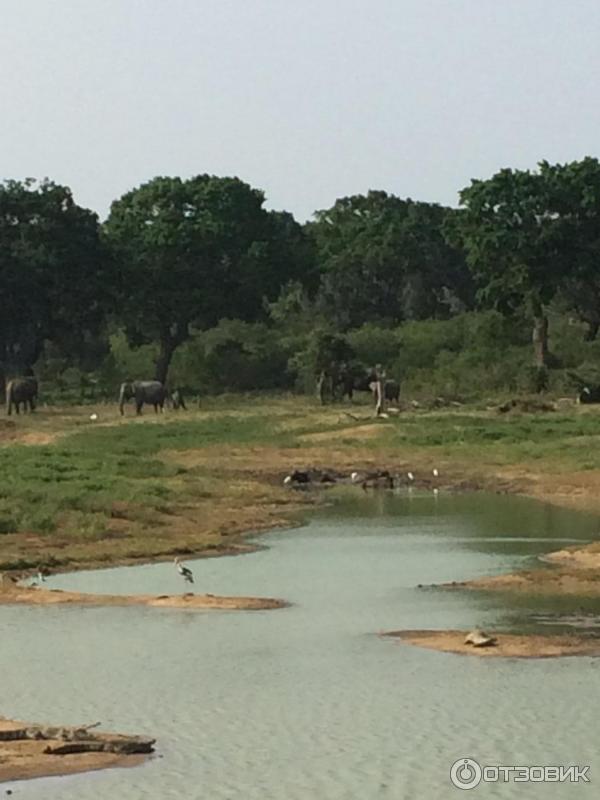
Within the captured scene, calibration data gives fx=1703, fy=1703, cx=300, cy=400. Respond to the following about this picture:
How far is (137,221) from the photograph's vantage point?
68.7m

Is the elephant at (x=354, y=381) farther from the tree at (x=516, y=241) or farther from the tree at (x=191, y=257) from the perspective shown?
the tree at (x=191, y=257)

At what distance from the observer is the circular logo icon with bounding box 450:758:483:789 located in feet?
35.4

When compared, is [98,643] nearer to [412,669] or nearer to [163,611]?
[163,611]

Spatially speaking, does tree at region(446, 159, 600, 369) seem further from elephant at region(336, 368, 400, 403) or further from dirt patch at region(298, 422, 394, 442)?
dirt patch at region(298, 422, 394, 442)

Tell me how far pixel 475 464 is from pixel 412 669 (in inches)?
853

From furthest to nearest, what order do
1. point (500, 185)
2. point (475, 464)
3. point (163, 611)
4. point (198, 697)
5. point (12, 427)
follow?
point (500, 185) → point (12, 427) → point (475, 464) → point (163, 611) → point (198, 697)

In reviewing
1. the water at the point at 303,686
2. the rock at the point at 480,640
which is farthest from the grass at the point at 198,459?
the rock at the point at 480,640

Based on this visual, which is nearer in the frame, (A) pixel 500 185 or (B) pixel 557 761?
(B) pixel 557 761

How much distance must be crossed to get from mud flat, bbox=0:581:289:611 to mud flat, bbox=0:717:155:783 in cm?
631

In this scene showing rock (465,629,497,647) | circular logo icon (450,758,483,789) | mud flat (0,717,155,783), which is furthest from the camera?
rock (465,629,497,647)

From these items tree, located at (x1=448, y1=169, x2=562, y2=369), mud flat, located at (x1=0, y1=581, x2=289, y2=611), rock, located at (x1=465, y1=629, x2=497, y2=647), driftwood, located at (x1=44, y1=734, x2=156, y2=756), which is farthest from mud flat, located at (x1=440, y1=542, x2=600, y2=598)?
tree, located at (x1=448, y1=169, x2=562, y2=369)

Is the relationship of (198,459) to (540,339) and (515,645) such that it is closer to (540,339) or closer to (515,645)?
(540,339)

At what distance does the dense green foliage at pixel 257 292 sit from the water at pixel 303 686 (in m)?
34.5

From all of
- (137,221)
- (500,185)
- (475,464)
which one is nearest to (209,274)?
(137,221)
